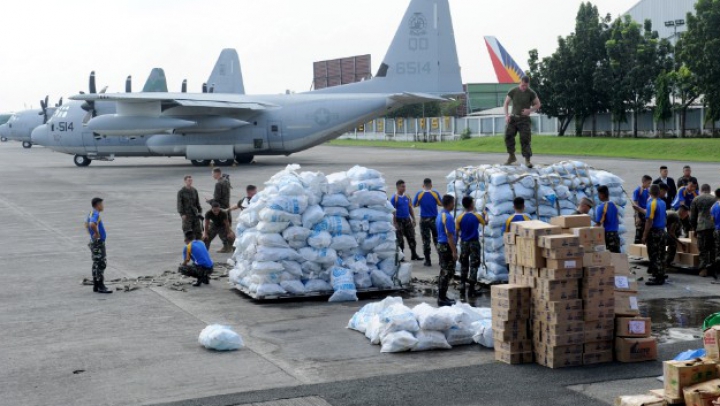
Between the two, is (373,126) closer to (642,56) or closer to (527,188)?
(642,56)

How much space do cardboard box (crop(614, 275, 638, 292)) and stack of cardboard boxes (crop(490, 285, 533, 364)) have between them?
1.24m

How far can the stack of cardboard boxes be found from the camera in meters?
10.3

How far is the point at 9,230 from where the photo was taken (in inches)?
930

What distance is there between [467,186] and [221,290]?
514 centimetres

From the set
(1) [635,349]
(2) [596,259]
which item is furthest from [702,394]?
(2) [596,259]

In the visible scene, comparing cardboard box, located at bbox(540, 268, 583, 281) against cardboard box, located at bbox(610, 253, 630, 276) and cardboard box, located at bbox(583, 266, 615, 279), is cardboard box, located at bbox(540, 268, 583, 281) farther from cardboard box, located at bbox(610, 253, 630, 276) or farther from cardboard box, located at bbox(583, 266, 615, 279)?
cardboard box, located at bbox(610, 253, 630, 276)

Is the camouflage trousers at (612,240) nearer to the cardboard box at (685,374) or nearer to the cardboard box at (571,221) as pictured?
the cardboard box at (571,221)

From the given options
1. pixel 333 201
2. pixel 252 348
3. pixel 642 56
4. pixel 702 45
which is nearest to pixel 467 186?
pixel 333 201

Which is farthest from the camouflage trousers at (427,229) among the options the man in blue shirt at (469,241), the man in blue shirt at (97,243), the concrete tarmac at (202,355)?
the man in blue shirt at (97,243)

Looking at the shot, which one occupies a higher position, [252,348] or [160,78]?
[160,78]

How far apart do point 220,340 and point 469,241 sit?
5.21m

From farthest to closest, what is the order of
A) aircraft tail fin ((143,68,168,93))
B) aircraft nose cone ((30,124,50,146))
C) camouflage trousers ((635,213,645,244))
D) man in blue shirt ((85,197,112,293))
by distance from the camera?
1. aircraft tail fin ((143,68,168,93))
2. aircraft nose cone ((30,124,50,146))
3. camouflage trousers ((635,213,645,244))
4. man in blue shirt ((85,197,112,293))

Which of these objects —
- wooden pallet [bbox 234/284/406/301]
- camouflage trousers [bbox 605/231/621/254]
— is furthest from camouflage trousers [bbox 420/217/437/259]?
camouflage trousers [bbox 605/231/621/254]

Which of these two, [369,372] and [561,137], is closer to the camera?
[369,372]
